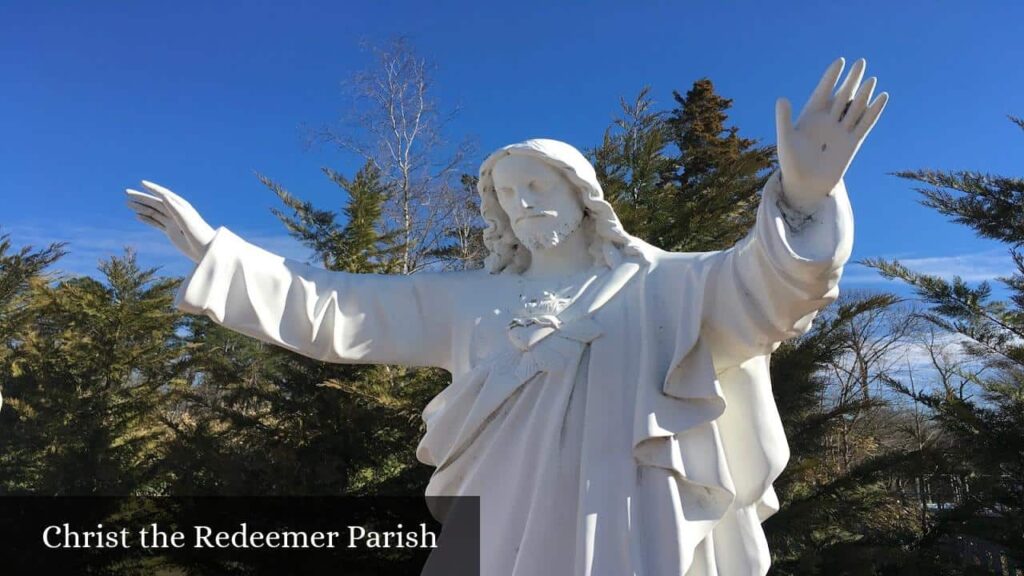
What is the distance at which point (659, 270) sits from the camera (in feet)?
9.05

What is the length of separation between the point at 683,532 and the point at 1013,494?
21.3 ft

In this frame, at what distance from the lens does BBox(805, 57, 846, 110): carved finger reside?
2160mm

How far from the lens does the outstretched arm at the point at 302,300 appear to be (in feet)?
8.80

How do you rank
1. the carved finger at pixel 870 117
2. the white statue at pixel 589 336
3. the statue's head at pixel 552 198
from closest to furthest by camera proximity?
the carved finger at pixel 870 117 < the white statue at pixel 589 336 < the statue's head at pixel 552 198

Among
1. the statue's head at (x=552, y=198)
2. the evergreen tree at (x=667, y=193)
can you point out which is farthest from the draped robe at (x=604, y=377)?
the evergreen tree at (x=667, y=193)

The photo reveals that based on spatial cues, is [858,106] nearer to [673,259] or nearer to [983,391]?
[673,259]

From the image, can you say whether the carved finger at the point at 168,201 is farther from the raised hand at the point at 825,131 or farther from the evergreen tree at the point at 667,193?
the evergreen tree at the point at 667,193

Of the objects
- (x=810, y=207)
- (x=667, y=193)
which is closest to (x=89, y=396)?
(x=667, y=193)

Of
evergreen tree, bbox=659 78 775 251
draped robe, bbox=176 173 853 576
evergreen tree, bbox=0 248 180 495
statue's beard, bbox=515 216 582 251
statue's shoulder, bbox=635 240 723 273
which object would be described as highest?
evergreen tree, bbox=659 78 775 251

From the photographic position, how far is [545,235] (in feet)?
9.27

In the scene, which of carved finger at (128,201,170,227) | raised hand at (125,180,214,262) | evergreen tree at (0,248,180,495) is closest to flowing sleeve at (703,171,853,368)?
raised hand at (125,180,214,262)

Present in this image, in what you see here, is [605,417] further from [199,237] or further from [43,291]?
[43,291]

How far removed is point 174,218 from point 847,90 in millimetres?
2111

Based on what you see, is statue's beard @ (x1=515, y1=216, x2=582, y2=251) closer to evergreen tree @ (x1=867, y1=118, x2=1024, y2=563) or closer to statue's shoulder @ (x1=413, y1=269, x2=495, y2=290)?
statue's shoulder @ (x1=413, y1=269, x2=495, y2=290)
